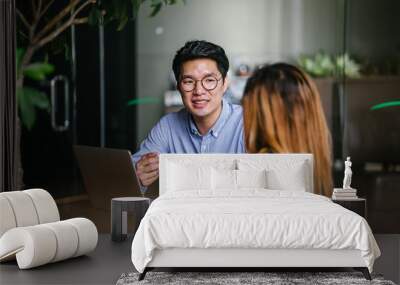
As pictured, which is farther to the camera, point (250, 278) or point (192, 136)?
point (192, 136)

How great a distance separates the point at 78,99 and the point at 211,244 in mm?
3042

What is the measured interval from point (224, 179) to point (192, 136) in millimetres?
1103

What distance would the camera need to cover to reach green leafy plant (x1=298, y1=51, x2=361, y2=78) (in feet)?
25.3

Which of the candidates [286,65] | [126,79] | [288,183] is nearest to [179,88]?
[126,79]

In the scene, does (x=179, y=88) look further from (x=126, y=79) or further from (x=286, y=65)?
(x=286, y=65)

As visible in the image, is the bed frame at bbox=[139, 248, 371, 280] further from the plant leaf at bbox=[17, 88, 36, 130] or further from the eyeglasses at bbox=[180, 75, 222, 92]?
the plant leaf at bbox=[17, 88, 36, 130]

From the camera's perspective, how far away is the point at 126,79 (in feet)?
25.9

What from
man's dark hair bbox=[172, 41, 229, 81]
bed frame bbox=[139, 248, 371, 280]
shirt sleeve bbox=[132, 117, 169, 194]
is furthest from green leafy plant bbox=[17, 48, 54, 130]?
bed frame bbox=[139, 248, 371, 280]

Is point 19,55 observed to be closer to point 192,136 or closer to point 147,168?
point 147,168

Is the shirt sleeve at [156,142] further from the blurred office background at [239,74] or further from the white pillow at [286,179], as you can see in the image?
the white pillow at [286,179]

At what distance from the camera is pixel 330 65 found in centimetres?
773

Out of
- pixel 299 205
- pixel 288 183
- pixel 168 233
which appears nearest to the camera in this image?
pixel 168 233

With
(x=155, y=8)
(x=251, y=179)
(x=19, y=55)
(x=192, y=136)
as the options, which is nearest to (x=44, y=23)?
(x=19, y=55)

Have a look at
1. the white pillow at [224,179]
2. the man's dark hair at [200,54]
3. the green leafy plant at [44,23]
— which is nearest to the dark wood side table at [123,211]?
the white pillow at [224,179]
